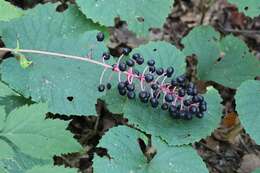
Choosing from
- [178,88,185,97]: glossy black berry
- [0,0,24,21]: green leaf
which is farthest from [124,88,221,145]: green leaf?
[0,0,24,21]: green leaf

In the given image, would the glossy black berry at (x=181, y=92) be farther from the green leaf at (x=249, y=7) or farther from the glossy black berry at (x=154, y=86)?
the green leaf at (x=249, y=7)

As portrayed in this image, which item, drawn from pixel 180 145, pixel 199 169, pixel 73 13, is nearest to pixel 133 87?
pixel 180 145

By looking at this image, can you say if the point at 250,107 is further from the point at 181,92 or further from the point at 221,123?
the point at 221,123

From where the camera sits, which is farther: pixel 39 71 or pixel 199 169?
pixel 39 71

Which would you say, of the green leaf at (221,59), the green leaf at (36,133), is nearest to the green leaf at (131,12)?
the green leaf at (221,59)

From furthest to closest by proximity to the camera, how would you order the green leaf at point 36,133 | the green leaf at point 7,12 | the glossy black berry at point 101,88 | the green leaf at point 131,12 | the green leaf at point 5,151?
the green leaf at point 131,12 → the glossy black berry at point 101,88 → the green leaf at point 7,12 → the green leaf at point 36,133 → the green leaf at point 5,151

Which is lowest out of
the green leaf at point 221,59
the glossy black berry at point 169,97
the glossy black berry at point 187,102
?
the glossy black berry at point 187,102

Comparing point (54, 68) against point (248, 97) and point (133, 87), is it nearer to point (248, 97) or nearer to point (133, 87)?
point (133, 87)
